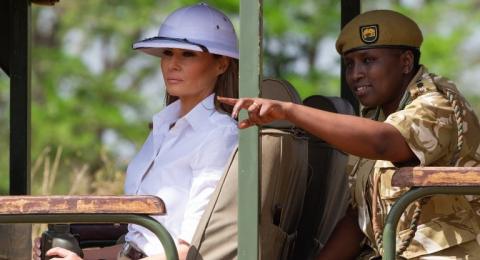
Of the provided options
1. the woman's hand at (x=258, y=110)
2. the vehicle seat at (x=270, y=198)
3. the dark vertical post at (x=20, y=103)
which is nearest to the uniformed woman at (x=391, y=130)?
the woman's hand at (x=258, y=110)

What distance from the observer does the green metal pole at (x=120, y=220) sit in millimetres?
3900

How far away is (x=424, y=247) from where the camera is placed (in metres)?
4.43

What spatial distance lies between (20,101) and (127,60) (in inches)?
675

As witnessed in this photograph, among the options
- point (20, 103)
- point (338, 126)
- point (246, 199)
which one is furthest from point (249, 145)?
point (20, 103)

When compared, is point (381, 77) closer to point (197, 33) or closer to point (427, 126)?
point (427, 126)

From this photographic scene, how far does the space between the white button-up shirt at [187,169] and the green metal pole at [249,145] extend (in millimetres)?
492

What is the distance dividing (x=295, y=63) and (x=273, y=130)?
53.9 ft

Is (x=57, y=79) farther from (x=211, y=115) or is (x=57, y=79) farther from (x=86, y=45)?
(x=211, y=115)

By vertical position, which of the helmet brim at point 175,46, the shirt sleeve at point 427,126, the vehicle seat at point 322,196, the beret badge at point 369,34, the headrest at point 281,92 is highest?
the beret badge at point 369,34

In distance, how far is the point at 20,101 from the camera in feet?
18.9

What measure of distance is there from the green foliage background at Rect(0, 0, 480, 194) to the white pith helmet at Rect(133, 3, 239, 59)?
569 inches

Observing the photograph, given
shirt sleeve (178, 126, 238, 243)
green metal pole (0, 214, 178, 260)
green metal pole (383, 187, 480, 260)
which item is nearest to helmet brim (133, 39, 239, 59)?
shirt sleeve (178, 126, 238, 243)

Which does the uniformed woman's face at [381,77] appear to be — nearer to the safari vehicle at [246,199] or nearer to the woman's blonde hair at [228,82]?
the woman's blonde hair at [228,82]

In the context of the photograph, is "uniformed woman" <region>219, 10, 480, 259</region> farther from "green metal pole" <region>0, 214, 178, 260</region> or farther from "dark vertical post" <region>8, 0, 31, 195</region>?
"dark vertical post" <region>8, 0, 31, 195</region>
